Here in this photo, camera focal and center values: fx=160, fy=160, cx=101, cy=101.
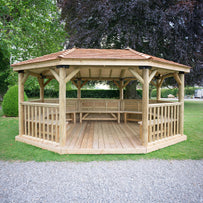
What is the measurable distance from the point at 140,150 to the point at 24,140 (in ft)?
11.9

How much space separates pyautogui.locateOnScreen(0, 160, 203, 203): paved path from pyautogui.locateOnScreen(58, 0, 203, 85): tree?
815 cm

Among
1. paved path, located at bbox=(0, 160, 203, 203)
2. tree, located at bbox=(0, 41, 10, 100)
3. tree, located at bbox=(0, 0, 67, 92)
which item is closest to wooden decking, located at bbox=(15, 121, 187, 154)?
paved path, located at bbox=(0, 160, 203, 203)

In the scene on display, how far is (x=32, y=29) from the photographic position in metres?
12.4

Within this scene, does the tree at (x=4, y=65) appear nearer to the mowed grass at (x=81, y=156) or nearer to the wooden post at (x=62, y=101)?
the mowed grass at (x=81, y=156)

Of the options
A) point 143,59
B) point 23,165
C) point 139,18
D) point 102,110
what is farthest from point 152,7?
point 23,165

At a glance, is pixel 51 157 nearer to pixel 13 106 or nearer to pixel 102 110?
pixel 102 110

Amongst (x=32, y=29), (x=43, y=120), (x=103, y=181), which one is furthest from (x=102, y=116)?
(x=32, y=29)

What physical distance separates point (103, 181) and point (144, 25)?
10.2 m

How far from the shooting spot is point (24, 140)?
5.16 metres

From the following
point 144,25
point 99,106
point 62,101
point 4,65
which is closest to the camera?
point 62,101

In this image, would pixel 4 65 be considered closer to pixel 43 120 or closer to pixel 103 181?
pixel 43 120

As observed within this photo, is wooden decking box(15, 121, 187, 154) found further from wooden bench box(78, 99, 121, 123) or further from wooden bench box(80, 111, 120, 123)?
wooden bench box(78, 99, 121, 123)

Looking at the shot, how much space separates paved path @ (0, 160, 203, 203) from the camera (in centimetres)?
255

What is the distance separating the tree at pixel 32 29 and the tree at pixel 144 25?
2.45 m
